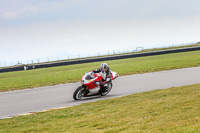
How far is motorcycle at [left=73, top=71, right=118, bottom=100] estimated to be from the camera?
11.8m

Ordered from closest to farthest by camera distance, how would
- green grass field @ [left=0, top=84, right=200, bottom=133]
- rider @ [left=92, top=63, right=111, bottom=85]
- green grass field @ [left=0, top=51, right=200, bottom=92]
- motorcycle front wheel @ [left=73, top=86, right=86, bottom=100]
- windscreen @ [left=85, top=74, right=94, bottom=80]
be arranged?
green grass field @ [left=0, top=84, right=200, bottom=133] → motorcycle front wheel @ [left=73, top=86, right=86, bottom=100] → windscreen @ [left=85, top=74, right=94, bottom=80] → rider @ [left=92, top=63, right=111, bottom=85] → green grass field @ [left=0, top=51, right=200, bottom=92]

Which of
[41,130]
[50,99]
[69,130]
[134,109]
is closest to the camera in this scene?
[69,130]

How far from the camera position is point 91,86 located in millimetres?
11914

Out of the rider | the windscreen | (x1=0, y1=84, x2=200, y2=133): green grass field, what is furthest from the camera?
the rider

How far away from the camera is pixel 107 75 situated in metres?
12.3

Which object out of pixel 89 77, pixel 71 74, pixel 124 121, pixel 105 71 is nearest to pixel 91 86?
pixel 89 77

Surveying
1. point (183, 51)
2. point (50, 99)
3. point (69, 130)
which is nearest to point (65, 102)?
point (50, 99)

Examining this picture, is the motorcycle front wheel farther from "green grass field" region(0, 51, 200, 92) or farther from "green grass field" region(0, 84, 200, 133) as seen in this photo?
"green grass field" region(0, 51, 200, 92)

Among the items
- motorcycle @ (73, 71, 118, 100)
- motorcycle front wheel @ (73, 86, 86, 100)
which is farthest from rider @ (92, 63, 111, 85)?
motorcycle front wheel @ (73, 86, 86, 100)

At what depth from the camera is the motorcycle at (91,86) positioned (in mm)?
11758

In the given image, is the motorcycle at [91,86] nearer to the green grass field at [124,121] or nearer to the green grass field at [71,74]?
the green grass field at [124,121]

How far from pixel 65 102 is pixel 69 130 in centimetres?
517

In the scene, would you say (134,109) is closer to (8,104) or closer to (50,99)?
(50,99)

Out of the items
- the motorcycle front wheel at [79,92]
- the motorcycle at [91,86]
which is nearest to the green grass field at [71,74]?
the motorcycle at [91,86]
